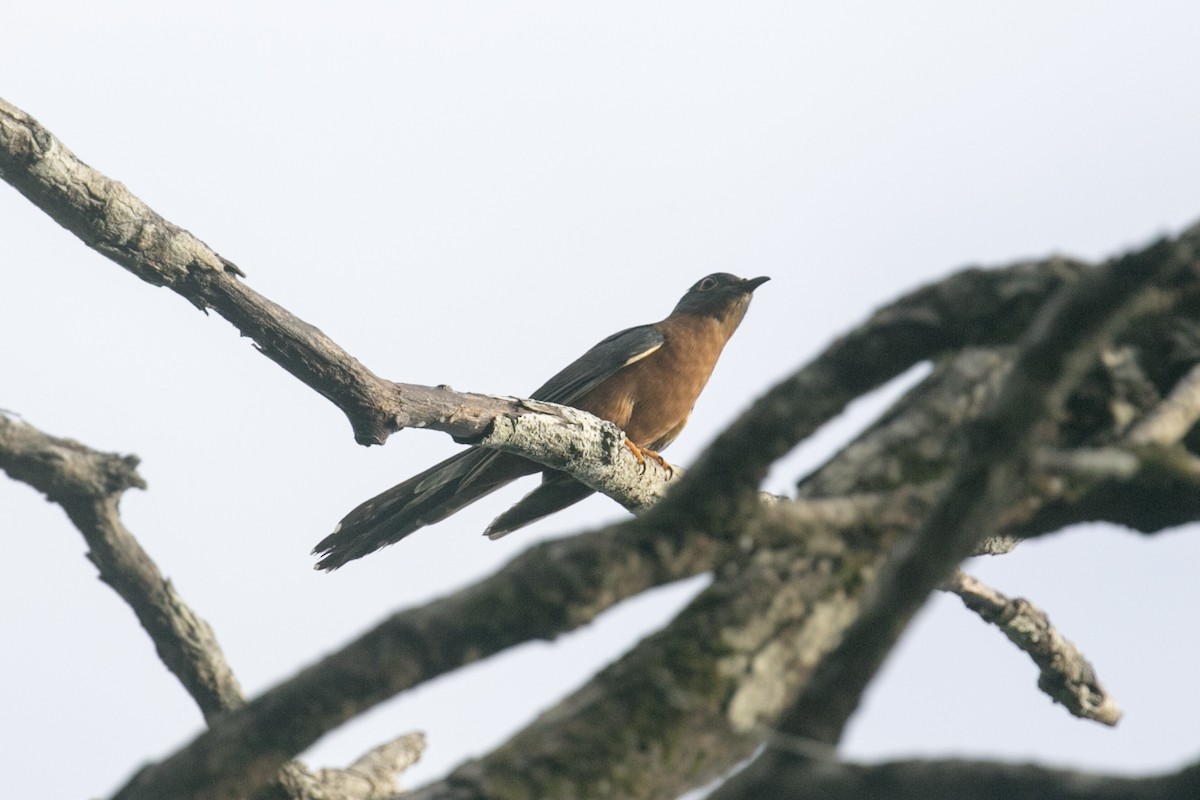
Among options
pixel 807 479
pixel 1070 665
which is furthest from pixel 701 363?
pixel 807 479

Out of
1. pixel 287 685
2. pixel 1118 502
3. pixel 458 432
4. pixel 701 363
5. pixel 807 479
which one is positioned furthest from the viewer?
pixel 701 363

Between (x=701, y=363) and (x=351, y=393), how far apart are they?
5.02 m

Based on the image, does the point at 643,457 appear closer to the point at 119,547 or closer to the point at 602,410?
the point at 602,410

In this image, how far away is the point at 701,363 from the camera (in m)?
9.79

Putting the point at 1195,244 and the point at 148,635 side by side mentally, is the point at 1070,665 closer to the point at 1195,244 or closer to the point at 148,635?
the point at 1195,244

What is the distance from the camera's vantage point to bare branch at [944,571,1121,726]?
17.4 feet

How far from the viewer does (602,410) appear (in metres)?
9.21

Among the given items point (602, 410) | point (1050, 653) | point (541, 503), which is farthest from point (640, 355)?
point (1050, 653)

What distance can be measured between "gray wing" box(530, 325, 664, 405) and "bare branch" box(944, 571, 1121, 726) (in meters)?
4.26

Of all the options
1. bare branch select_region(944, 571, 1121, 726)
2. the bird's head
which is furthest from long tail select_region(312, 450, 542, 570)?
bare branch select_region(944, 571, 1121, 726)

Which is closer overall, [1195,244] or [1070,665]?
[1195,244]

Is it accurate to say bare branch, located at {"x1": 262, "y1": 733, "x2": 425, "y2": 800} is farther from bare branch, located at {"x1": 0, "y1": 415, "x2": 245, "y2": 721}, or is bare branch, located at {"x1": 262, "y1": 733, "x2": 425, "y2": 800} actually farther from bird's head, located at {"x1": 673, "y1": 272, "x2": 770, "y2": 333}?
bird's head, located at {"x1": 673, "y1": 272, "x2": 770, "y2": 333}

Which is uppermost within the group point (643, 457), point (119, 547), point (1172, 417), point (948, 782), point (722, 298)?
point (722, 298)

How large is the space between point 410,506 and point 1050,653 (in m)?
3.70
